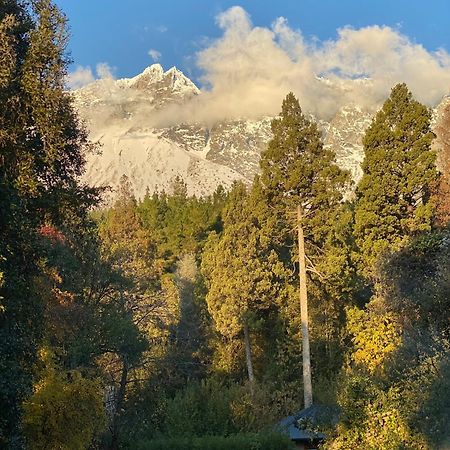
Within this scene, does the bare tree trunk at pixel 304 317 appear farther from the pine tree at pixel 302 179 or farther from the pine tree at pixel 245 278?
the pine tree at pixel 245 278

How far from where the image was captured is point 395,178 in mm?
27359

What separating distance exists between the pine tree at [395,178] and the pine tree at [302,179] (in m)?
1.52

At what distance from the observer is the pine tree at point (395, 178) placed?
27.1 meters

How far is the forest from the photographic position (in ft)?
36.4

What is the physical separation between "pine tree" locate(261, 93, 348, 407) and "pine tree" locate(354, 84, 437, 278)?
59.8 inches

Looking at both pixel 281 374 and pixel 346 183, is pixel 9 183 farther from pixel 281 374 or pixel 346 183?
pixel 281 374

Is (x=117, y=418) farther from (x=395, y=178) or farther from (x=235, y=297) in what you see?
(x=395, y=178)

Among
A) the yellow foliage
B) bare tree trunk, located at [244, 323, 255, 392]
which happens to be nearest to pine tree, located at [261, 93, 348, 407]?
the yellow foliage

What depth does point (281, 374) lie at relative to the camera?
102 feet

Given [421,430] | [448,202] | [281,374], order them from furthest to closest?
1. [281,374]
2. [448,202]
3. [421,430]

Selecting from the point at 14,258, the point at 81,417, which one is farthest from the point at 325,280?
the point at 14,258

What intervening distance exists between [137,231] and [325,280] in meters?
23.6

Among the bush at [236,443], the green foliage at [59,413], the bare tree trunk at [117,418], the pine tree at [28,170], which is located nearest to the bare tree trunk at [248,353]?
the bare tree trunk at [117,418]

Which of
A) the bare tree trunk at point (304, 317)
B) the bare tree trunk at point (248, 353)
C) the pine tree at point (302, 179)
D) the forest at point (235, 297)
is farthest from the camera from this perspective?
the bare tree trunk at point (248, 353)
